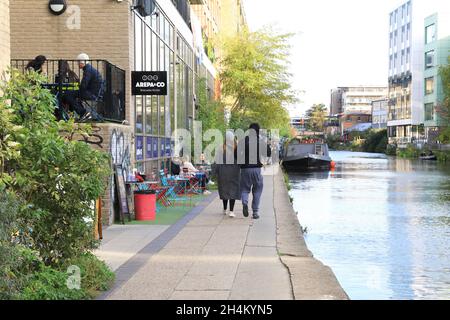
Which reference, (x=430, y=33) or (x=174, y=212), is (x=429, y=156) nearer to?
(x=430, y=33)

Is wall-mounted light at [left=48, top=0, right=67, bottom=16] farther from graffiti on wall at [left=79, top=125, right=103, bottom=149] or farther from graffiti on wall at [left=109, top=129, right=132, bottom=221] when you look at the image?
graffiti on wall at [left=79, top=125, right=103, bottom=149]

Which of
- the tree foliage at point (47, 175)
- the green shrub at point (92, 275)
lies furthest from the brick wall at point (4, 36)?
the green shrub at point (92, 275)

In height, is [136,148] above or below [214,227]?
above

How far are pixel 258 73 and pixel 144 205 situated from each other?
1393 inches

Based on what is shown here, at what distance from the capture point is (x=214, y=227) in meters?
13.3

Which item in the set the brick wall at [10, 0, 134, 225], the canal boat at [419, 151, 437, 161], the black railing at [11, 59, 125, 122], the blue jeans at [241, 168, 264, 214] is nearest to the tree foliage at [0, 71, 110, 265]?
the black railing at [11, 59, 125, 122]

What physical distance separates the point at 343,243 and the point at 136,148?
6713 millimetres

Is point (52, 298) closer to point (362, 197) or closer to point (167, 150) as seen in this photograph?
point (167, 150)

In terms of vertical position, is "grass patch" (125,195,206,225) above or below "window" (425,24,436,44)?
below

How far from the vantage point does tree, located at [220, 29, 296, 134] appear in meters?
49.0

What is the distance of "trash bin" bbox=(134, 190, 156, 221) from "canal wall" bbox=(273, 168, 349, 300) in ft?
9.22

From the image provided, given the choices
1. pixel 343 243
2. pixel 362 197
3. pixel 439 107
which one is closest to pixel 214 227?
pixel 343 243

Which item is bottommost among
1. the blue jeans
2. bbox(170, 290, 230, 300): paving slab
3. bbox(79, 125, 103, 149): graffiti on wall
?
bbox(170, 290, 230, 300): paving slab
